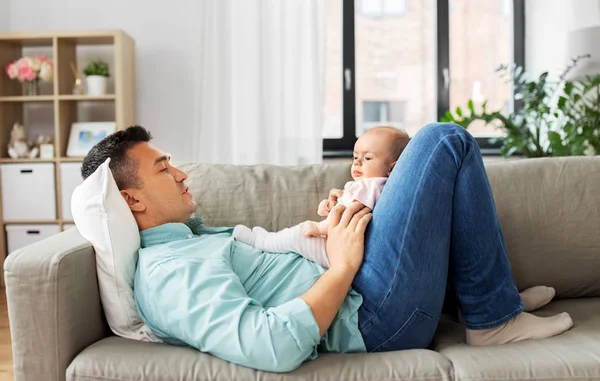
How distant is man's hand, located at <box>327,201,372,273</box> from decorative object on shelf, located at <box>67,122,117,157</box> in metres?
2.58

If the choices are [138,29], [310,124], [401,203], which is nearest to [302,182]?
[401,203]

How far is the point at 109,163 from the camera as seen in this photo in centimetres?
160

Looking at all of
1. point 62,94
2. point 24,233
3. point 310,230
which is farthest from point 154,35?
point 310,230

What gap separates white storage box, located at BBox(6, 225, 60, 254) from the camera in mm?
3697

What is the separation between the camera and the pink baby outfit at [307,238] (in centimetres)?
156

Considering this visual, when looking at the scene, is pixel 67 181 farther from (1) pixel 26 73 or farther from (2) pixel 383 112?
(2) pixel 383 112

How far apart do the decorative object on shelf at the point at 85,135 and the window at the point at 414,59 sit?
1.51 meters

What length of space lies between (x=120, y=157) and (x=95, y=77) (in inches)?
92.9

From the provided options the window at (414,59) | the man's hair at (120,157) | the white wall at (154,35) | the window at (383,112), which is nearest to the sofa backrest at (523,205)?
the man's hair at (120,157)

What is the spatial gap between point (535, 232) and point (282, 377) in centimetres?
96

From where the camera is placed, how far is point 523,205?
6.08 feet

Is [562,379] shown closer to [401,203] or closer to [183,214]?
[401,203]

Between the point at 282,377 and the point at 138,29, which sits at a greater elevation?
the point at 138,29

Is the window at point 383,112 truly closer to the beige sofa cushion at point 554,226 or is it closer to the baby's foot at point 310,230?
the beige sofa cushion at point 554,226
